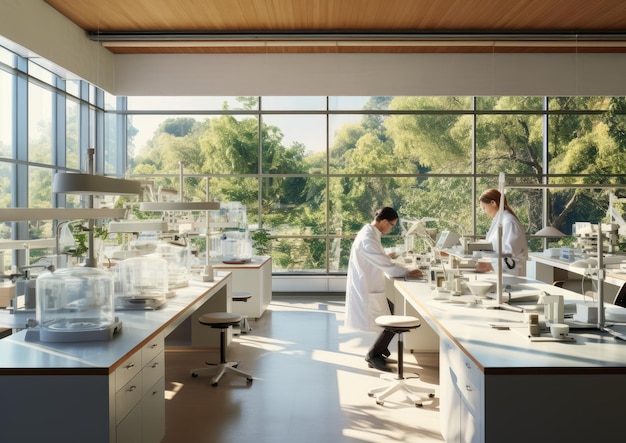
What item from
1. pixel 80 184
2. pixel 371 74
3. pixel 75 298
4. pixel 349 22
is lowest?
pixel 75 298

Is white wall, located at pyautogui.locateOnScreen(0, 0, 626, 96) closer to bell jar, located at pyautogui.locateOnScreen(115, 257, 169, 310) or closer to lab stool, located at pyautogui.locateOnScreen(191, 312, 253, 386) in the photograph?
lab stool, located at pyautogui.locateOnScreen(191, 312, 253, 386)

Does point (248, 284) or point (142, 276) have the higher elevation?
point (142, 276)

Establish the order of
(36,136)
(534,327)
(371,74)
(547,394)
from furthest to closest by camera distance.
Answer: (371,74) < (36,136) < (534,327) < (547,394)

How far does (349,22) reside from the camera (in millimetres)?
7266

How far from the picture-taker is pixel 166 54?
9133mm

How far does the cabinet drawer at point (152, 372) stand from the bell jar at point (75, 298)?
255 mm

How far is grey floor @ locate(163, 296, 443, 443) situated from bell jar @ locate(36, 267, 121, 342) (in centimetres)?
96

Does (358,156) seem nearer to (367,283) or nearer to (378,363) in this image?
(367,283)

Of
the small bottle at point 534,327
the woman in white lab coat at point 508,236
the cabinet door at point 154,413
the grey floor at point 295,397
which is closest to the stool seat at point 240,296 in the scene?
the grey floor at point 295,397

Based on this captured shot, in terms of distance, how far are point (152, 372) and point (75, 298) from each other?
588 millimetres

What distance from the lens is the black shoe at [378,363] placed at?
533 cm

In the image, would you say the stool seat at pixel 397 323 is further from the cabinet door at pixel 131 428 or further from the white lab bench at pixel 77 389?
the cabinet door at pixel 131 428

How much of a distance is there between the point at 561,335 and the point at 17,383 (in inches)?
93.3

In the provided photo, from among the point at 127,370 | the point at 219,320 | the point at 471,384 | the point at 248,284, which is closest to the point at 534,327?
the point at 471,384
